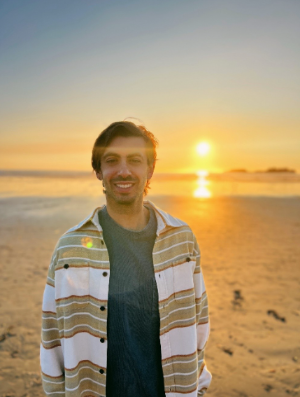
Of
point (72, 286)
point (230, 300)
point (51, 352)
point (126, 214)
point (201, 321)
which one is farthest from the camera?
point (230, 300)

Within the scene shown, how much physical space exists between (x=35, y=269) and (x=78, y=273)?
21.3 feet

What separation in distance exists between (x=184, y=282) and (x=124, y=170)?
100 cm

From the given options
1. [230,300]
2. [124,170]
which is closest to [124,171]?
[124,170]

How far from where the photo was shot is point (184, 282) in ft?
7.84

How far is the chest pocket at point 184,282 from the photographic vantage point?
2.36 meters

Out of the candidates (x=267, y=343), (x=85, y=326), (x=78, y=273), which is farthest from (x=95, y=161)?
(x=267, y=343)

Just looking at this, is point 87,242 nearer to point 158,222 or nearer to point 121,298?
point 121,298

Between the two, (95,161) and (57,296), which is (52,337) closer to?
(57,296)

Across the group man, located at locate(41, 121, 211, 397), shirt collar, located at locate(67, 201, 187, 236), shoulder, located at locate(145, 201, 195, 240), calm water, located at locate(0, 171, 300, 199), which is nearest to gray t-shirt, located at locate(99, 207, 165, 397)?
man, located at locate(41, 121, 211, 397)

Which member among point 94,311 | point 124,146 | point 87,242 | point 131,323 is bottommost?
point 131,323

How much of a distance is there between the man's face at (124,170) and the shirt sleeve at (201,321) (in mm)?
714

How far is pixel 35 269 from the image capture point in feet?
26.3

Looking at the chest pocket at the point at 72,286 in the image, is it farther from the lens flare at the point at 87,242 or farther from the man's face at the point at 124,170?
the man's face at the point at 124,170

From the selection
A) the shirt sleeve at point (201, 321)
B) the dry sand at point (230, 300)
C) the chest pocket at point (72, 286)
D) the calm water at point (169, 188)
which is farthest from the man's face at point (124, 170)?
the calm water at point (169, 188)
